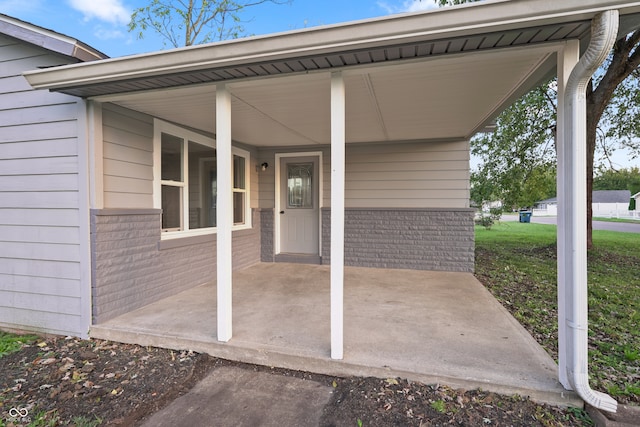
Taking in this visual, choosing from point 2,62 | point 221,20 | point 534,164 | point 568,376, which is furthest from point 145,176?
point 534,164

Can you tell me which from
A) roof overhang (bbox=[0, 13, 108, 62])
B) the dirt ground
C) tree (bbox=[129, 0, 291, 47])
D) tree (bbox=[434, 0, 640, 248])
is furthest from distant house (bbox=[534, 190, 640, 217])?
roof overhang (bbox=[0, 13, 108, 62])

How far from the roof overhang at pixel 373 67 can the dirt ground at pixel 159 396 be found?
7.16 feet

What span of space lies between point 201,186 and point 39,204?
1.79 m

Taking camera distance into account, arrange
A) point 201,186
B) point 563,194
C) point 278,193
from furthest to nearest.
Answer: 1. point 278,193
2. point 201,186
3. point 563,194

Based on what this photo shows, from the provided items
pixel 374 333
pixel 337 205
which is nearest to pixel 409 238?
pixel 374 333

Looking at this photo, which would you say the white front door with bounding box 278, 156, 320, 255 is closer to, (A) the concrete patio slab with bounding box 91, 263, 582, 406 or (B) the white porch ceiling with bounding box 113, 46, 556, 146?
(B) the white porch ceiling with bounding box 113, 46, 556, 146

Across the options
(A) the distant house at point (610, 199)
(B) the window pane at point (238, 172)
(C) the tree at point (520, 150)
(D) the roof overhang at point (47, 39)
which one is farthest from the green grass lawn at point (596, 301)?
(A) the distant house at point (610, 199)

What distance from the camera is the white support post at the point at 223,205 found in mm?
2576

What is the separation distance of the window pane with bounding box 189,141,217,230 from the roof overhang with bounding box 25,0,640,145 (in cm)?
83

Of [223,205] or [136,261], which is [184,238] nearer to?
[136,261]

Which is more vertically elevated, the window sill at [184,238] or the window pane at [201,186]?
the window pane at [201,186]

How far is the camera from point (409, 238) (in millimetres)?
5367

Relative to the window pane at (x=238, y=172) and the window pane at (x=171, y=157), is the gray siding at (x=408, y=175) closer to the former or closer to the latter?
the window pane at (x=238, y=172)

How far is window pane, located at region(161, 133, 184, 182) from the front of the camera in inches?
151
